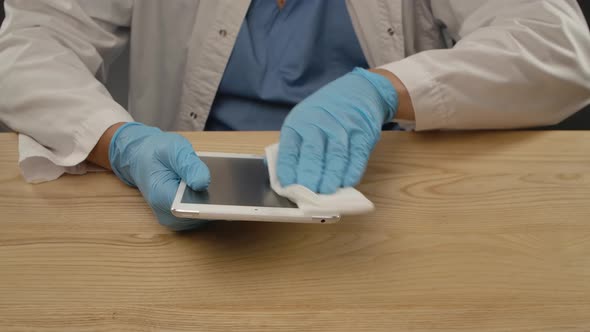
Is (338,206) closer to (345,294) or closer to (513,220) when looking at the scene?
(345,294)

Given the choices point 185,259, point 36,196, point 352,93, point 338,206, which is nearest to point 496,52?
point 352,93

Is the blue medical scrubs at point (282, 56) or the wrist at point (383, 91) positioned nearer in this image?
the wrist at point (383, 91)

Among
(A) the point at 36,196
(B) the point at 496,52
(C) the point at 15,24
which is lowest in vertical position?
(A) the point at 36,196

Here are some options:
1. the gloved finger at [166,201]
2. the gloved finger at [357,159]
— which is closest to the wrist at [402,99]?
the gloved finger at [357,159]

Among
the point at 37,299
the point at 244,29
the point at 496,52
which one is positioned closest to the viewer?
the point at 37,299

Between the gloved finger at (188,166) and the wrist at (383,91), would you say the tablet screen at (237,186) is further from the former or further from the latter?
the wrist at (383,91)

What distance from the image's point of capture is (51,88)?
2.25 ft

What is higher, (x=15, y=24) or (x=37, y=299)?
(x=15, y=24)

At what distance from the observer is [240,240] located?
52 cm

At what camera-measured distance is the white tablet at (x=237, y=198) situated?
0.43m

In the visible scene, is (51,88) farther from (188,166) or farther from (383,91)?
(383,91)

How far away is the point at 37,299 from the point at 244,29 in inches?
23.6

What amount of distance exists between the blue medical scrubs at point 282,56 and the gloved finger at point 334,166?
34 centimetres

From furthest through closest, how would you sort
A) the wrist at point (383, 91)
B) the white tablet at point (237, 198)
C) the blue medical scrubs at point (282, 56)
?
1. the blue medical scrubs at point (282, 56)
2. the wrist at point (383, 91)
3. the white tablet at point (237, 198)
